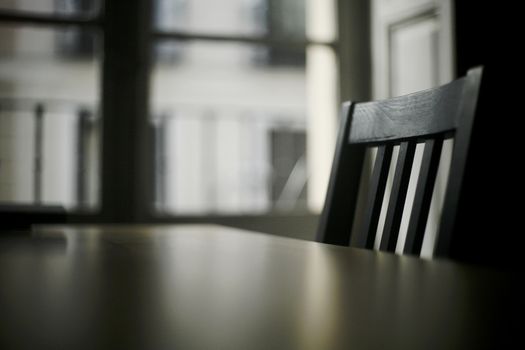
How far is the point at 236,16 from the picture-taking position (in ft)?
25.9

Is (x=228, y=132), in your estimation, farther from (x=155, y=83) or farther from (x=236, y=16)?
(x=155, y=83)

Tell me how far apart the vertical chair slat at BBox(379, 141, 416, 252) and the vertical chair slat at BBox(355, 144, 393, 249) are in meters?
0.04

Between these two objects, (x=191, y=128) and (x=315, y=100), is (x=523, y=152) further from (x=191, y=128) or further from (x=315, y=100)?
(x=191, y=128)

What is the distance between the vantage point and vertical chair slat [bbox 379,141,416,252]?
3.10 feet

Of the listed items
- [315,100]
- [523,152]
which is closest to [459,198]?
[523,152]

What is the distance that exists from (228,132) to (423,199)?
654 centimetres

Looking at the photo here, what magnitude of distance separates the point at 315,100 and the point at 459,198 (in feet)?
10.3

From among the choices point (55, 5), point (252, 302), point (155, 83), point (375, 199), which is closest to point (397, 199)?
point (375, 199)

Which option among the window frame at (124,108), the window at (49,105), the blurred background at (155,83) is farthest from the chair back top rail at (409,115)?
the window at (49,105)

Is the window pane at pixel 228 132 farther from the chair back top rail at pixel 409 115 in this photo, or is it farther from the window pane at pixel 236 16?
the chair back top rail at pixel 409 115

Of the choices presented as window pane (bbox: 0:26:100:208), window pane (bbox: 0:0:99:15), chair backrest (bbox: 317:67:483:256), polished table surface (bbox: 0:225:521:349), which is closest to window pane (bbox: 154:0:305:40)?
window pane (bbox: 0:0:99:15)

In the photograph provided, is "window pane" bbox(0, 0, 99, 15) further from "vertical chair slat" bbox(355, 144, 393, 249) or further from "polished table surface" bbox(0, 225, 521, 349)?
"polished table surface" bbox(0, 225, 521, 349)

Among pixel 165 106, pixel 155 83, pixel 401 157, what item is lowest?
pixel 401 157

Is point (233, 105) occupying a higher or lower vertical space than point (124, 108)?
higher
